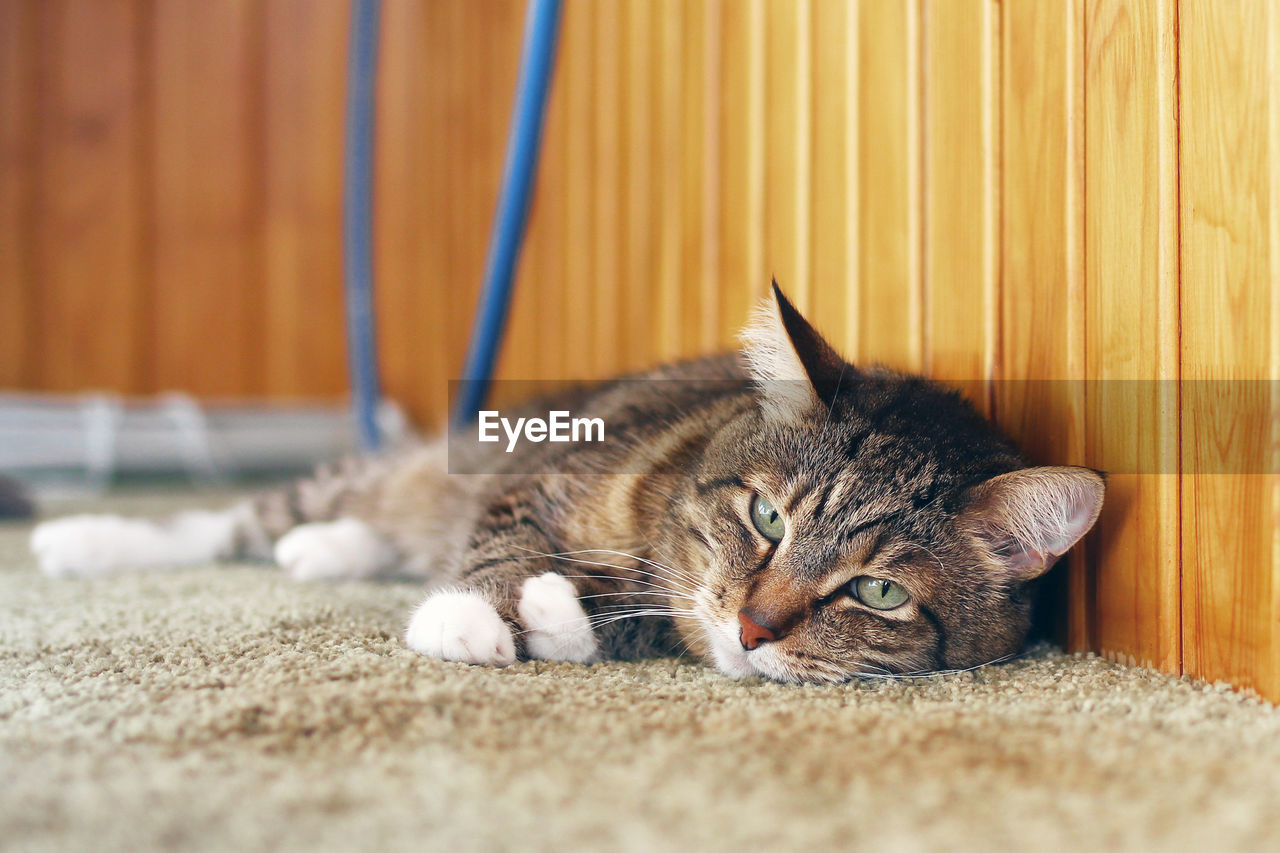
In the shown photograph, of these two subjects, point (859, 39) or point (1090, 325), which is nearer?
point (1090, 325)

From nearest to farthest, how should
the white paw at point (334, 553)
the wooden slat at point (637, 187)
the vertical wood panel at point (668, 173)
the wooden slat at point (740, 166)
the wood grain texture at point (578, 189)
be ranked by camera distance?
the white paw at point (334, 553) → the wooden slat at point (740, 166) → the vertical wood panel at point (668, 173) → the wooden slat at point (637, 187) → the wood grain texture at point (578, 189)

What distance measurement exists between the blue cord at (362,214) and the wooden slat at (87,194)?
1.23 meters

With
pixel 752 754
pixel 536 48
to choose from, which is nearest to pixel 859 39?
pixel 536 48

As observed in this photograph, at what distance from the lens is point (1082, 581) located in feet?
3.18

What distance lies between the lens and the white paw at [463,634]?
34.3 inches

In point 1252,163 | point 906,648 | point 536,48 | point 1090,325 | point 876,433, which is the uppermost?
point 536,48

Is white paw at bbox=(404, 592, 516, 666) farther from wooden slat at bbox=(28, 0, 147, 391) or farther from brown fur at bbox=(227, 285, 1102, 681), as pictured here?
wooden slat at bbox=(28, 0, 147, 391)

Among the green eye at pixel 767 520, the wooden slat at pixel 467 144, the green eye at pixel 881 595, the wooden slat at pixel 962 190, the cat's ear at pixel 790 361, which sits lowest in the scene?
the green eye at pixel 881 595

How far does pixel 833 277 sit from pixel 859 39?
0.35 meters

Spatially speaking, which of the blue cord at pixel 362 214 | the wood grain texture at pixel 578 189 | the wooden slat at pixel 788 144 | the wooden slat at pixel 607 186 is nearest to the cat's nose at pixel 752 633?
the wooden slat at pixel 788 144

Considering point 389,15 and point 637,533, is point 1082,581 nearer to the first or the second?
point 637,533

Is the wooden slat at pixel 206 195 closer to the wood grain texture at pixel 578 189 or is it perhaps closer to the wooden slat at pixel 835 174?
the wood grain texture at pixel 578 189

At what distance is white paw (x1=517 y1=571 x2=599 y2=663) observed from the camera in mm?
926

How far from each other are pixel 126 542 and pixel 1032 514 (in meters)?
1.43
